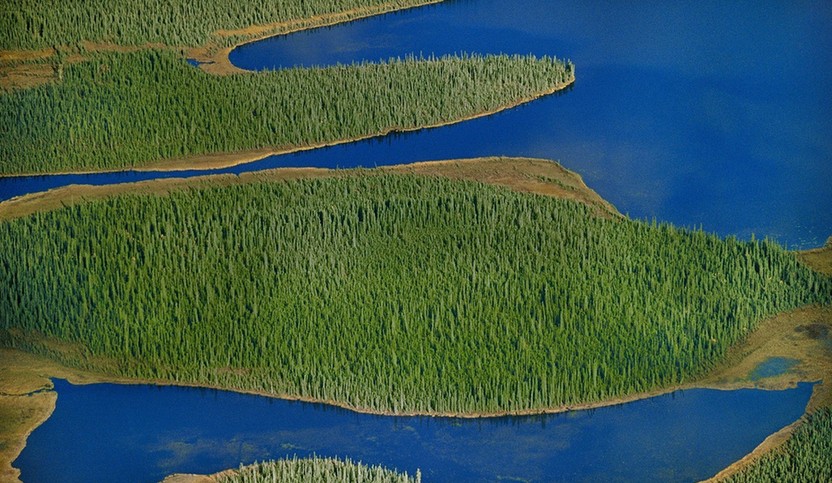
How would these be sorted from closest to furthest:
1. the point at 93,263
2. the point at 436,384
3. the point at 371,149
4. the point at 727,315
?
the point at 436,384
the point at 727,315
the point at 93,263
the point at 371,149

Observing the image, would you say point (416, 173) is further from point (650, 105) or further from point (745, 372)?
point (745, 372)


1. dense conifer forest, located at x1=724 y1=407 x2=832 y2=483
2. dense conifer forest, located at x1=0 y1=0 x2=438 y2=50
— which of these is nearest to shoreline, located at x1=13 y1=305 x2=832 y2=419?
dense conifer forest, located at x1=724 y1=407 x2=832 y2=483

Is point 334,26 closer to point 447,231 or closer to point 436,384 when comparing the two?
point 447,231

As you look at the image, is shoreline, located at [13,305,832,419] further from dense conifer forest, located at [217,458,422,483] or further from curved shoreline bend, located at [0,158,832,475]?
dense conifer forest, located at [217,458,422,483]

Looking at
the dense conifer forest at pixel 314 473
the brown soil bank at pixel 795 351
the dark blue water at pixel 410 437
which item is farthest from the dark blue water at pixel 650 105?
the dense conifer forest at pixel 314 473

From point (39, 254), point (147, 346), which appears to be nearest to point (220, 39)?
point (39, 254)
